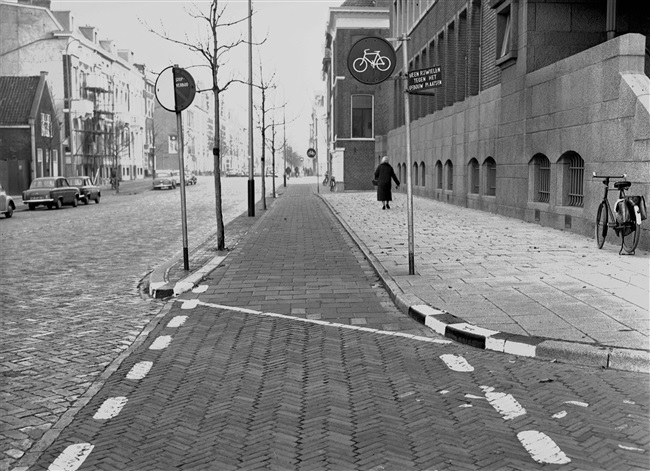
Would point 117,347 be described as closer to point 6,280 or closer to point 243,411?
point 243,411

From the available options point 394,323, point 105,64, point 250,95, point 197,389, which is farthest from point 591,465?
point 105,64

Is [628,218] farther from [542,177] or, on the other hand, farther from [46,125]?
[46,125]

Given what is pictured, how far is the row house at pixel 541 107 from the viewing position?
520 inches

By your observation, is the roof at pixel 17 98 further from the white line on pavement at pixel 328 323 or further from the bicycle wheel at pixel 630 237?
the bicycle wheel at pixel 630 237

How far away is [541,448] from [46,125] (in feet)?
178

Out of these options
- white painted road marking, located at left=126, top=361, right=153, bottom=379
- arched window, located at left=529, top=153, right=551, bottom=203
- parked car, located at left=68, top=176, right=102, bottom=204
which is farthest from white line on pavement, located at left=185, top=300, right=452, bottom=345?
parked car, located at left=68, top=176, right=102, bottom=204

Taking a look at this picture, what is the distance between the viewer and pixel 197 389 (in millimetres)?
5480

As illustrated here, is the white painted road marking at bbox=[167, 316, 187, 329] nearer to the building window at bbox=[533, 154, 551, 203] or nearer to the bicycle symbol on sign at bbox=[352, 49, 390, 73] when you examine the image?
the bicycle symbol on sign at bbox=[352, 49, 390, 73]

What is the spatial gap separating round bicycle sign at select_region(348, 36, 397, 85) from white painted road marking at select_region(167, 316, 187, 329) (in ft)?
15.3

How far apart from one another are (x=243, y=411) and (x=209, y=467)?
0.96 meters

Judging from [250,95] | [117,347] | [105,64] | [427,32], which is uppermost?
[105,64]

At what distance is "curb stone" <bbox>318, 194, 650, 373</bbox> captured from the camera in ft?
19.3

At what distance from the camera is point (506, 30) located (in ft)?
67.9

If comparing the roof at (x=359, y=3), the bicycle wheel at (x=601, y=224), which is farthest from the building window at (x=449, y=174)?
the roof at (x=359, y=3)
